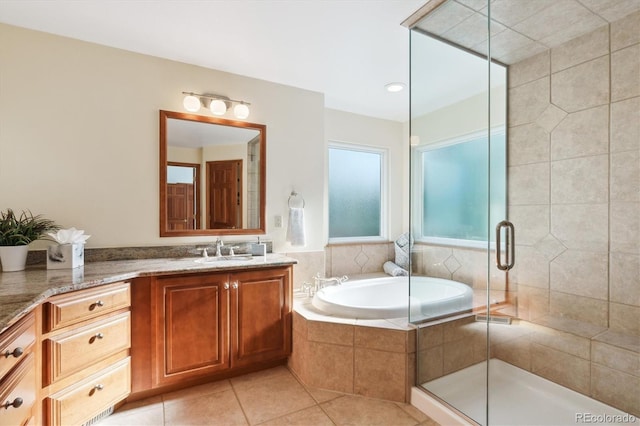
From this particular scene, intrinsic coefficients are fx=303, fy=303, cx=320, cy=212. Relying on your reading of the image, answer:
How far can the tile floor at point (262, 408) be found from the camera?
175 cm

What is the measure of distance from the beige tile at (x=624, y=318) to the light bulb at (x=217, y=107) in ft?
10.3

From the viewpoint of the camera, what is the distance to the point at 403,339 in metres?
1.88

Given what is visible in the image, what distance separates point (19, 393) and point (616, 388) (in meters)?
2.97

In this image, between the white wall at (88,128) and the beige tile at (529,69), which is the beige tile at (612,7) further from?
the white wall at (88,128)

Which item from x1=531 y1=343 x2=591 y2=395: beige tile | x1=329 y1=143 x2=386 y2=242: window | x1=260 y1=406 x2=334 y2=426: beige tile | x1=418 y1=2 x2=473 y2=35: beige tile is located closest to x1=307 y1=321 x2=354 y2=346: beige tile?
x1=260 y1=406 x2=334 y2=426: beige tile

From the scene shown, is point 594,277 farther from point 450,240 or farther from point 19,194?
point 19,194

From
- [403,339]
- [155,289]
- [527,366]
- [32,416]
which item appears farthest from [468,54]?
[32,416]

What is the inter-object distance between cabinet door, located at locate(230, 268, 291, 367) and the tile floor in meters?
0.22

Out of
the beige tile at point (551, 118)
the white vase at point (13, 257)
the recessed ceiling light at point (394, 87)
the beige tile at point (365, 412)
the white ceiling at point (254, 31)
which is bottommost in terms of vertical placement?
the beige tile at point (365, 412)

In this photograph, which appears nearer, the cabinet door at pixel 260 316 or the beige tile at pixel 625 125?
the beige tile at pixel 625 125

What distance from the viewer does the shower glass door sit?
6.31ft

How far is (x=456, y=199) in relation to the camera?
225cm

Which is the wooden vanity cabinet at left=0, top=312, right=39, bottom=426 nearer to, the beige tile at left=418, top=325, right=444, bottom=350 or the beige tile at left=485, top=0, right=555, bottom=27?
the beige tile at left=418, top=325, right=444, bottom=350

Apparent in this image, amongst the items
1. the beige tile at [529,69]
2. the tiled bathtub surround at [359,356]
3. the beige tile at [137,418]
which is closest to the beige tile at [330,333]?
the tiled bathtub surround at [359,356]
